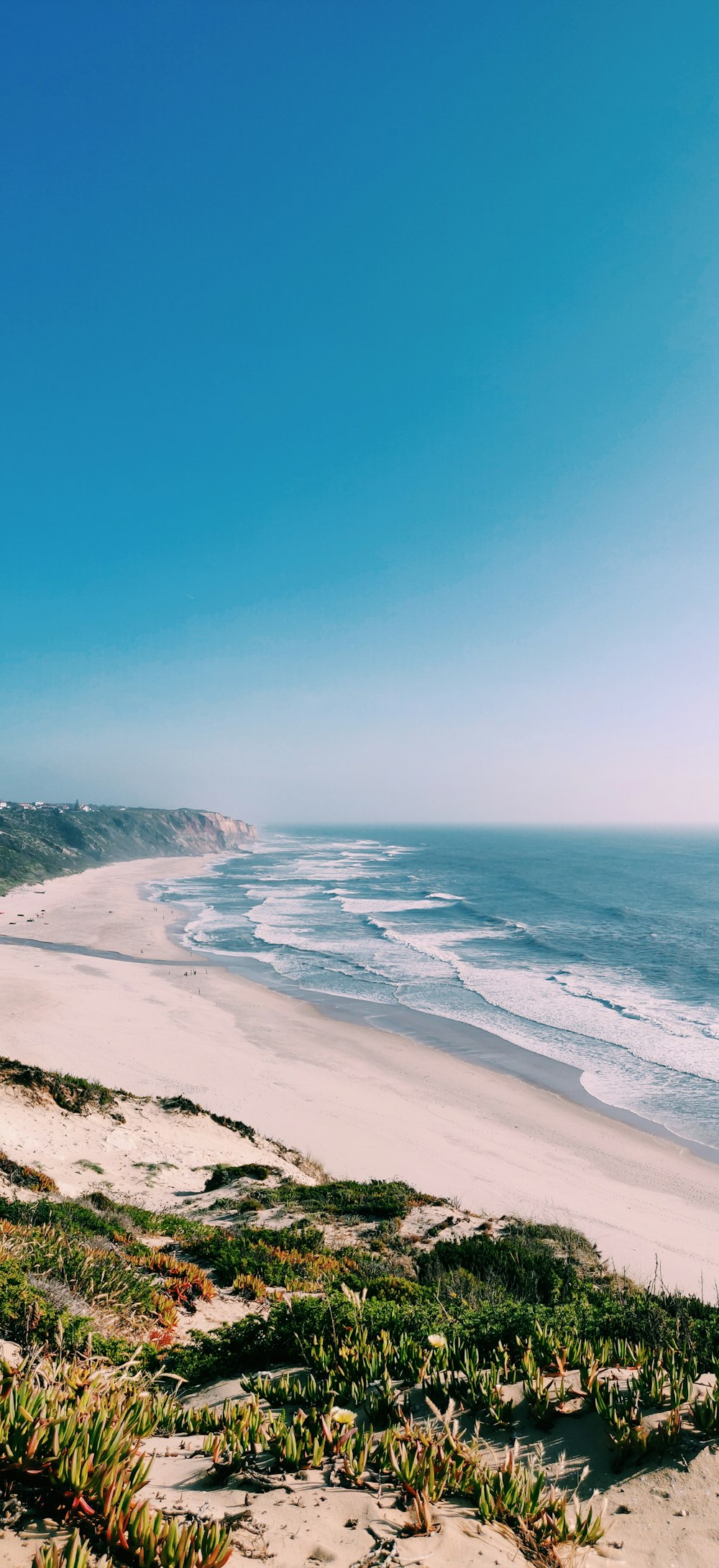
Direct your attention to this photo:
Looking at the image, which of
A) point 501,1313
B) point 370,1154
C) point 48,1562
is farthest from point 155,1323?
point 370,1154

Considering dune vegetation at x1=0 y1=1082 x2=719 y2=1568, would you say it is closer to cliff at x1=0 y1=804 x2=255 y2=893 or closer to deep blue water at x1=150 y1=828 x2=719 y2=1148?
deep blue water at x1=150 y1=828 x2=719 y2=1148

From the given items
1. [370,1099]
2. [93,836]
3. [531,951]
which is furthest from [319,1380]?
[93,836]

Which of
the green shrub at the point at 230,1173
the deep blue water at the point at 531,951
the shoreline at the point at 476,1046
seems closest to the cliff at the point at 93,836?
the deep blue water at the point at 531,951

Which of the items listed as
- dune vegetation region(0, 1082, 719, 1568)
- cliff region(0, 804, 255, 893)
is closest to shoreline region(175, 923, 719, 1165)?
dune vegetation region(0, 1082, 719, 1568)

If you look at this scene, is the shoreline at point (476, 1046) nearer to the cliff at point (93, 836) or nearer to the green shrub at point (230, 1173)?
the green shrub at point (230, 1173)

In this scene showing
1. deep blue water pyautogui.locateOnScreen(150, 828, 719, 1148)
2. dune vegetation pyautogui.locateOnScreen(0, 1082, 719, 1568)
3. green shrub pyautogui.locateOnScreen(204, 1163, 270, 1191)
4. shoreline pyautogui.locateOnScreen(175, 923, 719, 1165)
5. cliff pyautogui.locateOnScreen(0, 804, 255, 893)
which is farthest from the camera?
cliff pyautogui.locateOnScreen(0, 804, 255, 893)

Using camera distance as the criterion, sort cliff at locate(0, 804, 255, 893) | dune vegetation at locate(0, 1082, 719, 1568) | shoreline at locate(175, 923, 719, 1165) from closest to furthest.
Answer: dune vegetation at locate(0, 1082, 719, 1568), shoreline at locate(175, 923, 719, 1165), cliff at locate(0, 804, 255, 893)

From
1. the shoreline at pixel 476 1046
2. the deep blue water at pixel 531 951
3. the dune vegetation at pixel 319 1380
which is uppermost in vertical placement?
the dune vegetation at pixel 319 1380

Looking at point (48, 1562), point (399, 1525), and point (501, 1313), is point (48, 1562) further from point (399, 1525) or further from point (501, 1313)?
point (501, 1313)
